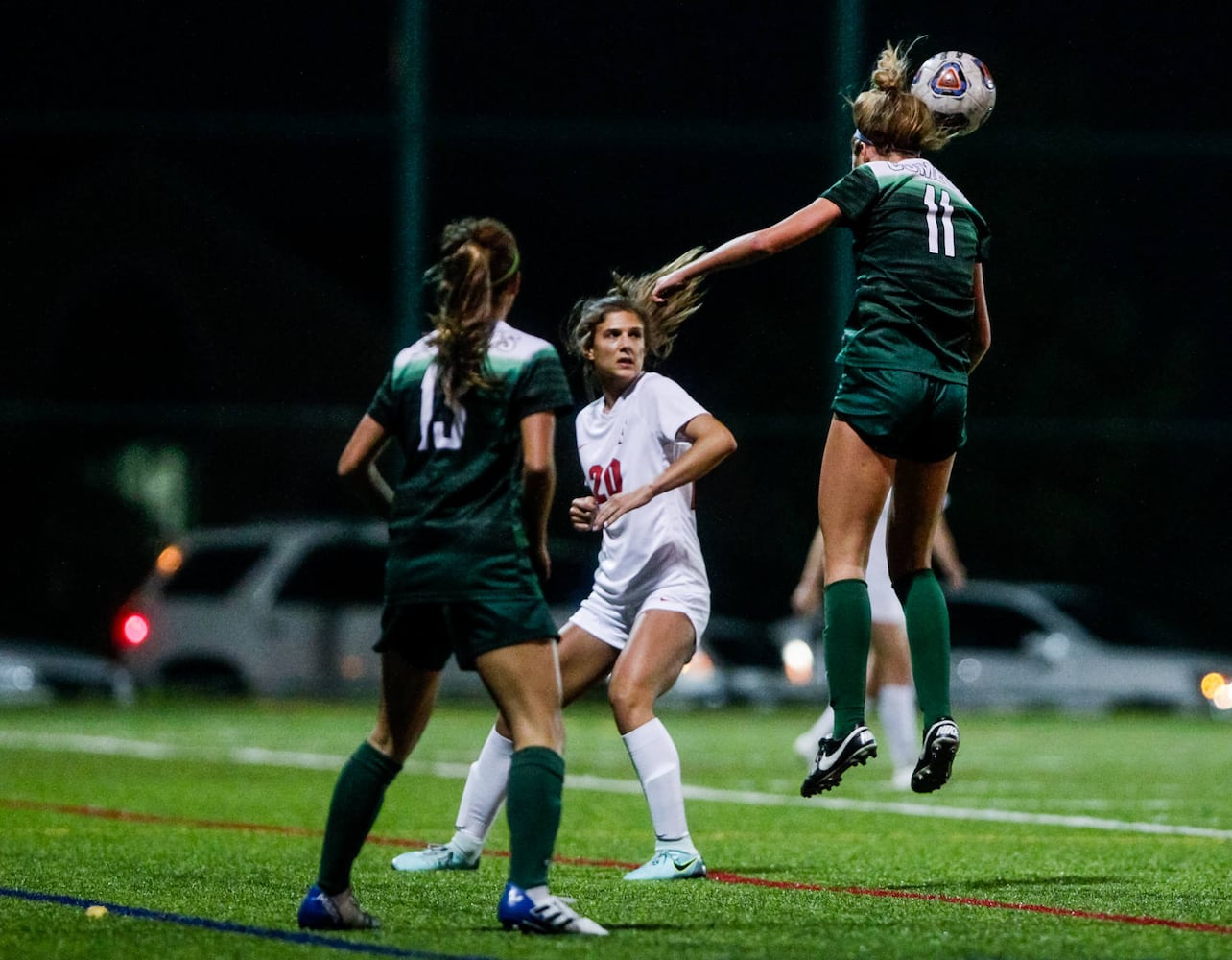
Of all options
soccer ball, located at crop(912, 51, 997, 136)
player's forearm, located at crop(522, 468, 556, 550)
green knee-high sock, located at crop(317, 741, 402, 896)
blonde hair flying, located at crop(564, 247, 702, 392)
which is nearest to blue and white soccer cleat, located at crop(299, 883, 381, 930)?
green knee-high sock, located at crop(317, 741, 402, 896)

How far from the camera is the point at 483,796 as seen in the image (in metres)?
8.34

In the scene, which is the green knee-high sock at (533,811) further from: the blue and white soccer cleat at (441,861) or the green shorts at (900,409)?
the blue and white soccer cleat at (441,861)

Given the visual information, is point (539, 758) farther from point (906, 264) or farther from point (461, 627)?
point (906, 264)

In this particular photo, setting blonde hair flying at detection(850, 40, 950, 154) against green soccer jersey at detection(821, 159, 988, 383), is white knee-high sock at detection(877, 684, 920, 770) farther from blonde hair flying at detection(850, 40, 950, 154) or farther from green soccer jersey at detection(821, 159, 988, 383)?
blonde hair flying at detection(850, 40, 950, 154)

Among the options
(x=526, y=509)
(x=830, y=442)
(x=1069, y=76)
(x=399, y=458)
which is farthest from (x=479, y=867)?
(x=1069, y=76)

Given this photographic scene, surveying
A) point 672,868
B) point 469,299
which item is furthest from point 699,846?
point 469,299

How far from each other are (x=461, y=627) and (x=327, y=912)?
89 cm

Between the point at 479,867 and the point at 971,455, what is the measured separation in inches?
837

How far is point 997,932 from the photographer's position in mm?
6508

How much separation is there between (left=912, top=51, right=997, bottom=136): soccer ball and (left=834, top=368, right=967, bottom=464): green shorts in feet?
2.92

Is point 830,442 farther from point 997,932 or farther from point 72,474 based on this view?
point 72,474

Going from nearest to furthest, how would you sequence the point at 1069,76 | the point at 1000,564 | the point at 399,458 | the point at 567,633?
the point at 567,633 → the point at 399,458 → the point at 1000,564 → the point at 1069,76

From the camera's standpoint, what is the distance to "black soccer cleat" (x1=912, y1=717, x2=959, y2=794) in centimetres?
737

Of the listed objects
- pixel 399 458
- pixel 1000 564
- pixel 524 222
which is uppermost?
pixel 524 222
